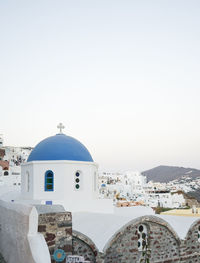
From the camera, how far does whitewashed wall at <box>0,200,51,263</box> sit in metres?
5.12

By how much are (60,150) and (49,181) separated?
115 cm

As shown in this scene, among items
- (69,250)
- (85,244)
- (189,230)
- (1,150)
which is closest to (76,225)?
(85,244)

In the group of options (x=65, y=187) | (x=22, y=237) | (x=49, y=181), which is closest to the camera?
(x=22, y=237)

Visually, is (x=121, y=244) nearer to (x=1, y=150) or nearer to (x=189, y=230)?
(x=189, y=230)

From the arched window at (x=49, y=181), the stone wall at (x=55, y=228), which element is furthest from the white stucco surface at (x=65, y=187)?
the stone wall at (x=55, y=228)

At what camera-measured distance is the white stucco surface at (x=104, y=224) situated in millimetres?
7973

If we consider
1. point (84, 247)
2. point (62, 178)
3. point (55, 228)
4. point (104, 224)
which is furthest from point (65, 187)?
point (55, 228)

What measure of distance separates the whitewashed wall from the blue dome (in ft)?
12.9

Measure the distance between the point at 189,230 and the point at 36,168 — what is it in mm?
5511

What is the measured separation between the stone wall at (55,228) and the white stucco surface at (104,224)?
2.23m

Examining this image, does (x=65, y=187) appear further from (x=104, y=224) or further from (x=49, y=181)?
(x=104, y=224)

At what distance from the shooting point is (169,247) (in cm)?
925

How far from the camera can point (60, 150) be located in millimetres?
10938

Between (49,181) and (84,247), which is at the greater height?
(49,181)
